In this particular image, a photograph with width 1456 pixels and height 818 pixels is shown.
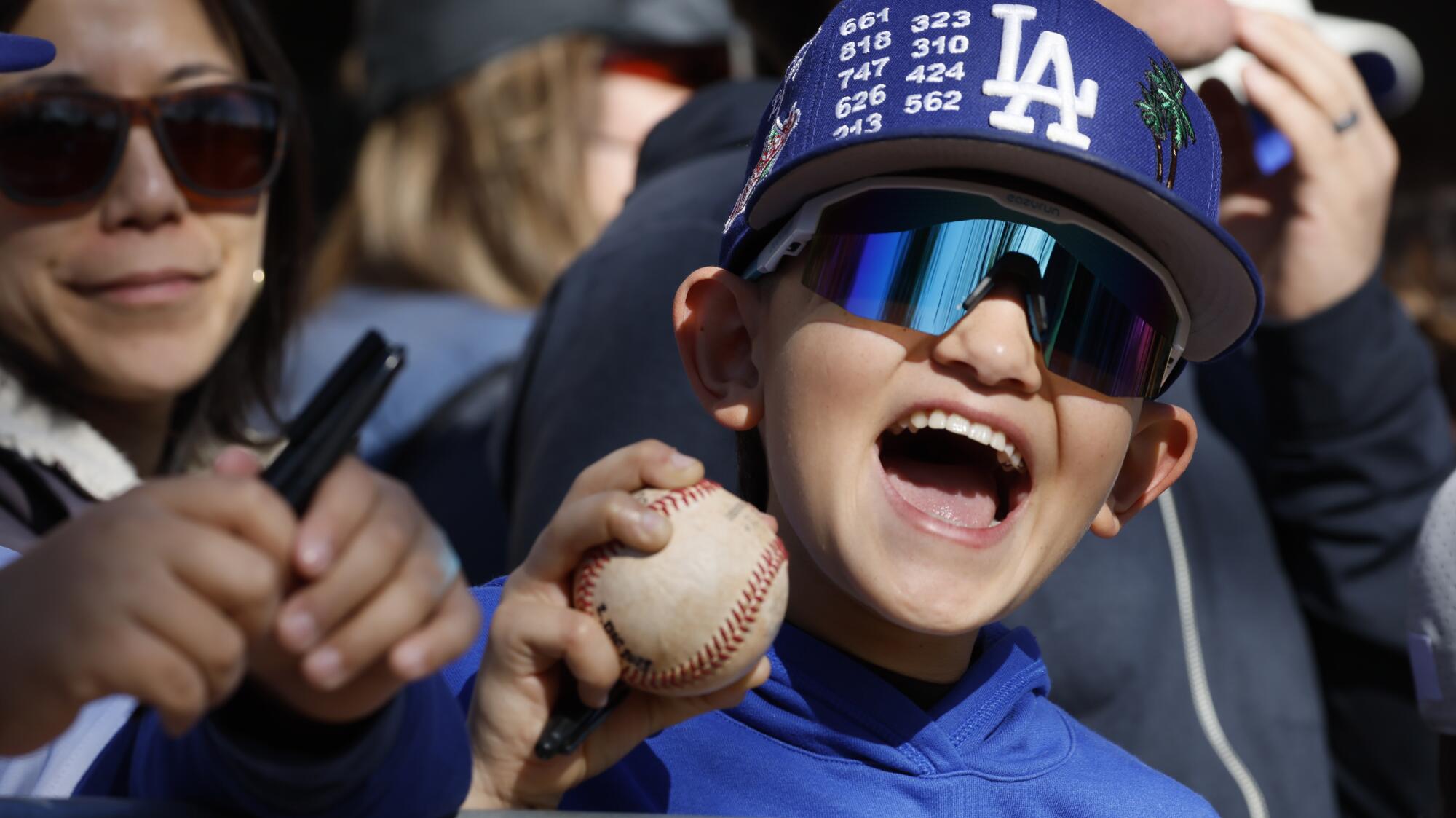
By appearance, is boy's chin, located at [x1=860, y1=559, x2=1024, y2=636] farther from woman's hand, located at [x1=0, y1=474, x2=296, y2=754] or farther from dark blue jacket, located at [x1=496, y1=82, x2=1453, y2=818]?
woman's hand, located at [x1=0, y1=474, x2=296, y2=754]

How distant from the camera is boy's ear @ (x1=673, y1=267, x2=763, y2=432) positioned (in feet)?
5.72

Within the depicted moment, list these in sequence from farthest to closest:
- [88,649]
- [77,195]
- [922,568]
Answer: [77,195] → [922,568] → [88,649]

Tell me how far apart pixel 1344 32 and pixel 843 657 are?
2.53 meters

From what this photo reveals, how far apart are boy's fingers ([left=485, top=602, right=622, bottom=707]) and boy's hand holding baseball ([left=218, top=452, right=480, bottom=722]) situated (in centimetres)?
18

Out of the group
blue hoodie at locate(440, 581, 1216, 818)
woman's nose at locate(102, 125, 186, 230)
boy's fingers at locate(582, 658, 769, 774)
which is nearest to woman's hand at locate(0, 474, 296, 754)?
boy's fingers at locate(582, 658, 769, 774)

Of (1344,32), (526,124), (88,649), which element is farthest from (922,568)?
(1344,32)

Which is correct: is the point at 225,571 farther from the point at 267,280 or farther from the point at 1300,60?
the point at 1300,60

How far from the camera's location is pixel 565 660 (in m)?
1.31

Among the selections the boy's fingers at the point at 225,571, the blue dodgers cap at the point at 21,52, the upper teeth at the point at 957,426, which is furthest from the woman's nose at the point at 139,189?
the boy's fingers at the point at 225,571

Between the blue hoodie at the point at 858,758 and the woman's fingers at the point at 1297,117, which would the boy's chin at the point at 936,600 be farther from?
the woman's fingers at the point at 1297,117

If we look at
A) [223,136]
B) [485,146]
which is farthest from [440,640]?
[485,146]

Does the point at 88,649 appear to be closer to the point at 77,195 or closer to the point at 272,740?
the point at 272,740

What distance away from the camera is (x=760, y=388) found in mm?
1700

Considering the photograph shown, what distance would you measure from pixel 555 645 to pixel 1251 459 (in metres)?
1.90
